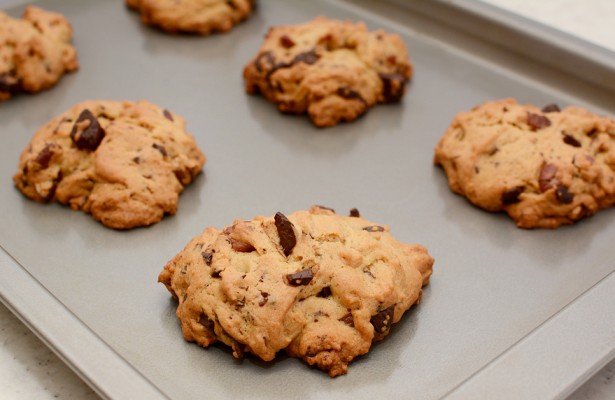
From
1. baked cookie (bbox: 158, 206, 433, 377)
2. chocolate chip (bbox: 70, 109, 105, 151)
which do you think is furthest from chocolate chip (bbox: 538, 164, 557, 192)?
chocolate chip (bbox: 70, 109, 105, 151)

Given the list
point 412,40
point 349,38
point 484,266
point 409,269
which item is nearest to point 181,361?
point 409,269

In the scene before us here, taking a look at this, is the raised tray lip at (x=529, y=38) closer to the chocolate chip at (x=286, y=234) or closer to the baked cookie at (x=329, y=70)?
the baked cookie at (x=329, y=70)

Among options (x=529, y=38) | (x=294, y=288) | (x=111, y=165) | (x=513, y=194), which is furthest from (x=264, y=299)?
(x=529, y=38)

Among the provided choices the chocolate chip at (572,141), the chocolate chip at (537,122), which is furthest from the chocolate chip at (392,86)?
the chocolate chip at (572,141)

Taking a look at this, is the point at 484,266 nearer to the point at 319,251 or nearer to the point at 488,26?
the point at 319,251

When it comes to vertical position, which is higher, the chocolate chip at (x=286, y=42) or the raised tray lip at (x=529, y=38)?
the raised tray lip at (x=529, y=38)

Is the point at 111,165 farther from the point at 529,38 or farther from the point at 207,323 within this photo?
the point at 529,38
